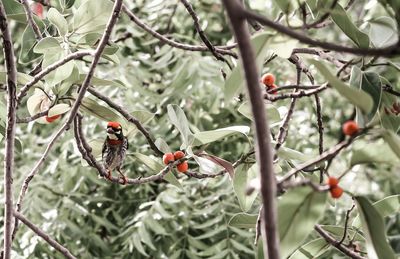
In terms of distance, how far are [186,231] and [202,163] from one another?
0.76m

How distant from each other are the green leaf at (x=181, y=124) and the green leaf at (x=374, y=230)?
33cm

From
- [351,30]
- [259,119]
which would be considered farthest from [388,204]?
[259,119]

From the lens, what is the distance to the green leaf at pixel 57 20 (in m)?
0.92

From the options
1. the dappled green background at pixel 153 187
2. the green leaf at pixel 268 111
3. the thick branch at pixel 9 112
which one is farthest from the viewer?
the dappled green background at pixel 153 187

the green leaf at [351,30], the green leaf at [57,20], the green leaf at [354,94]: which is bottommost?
the green leaf at [354,94]

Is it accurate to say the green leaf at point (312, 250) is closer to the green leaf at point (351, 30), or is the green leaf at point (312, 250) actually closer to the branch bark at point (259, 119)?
the green leaf at point (351, 30)

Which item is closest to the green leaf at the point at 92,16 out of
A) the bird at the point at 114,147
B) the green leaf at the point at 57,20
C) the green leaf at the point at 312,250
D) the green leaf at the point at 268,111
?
the green leaf at the point at 57,20

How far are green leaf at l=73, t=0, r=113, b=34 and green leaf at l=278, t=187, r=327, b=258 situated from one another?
1.60 feet

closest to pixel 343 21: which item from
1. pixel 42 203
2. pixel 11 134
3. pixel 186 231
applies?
pixel 11 134

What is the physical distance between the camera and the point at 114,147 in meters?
1.06

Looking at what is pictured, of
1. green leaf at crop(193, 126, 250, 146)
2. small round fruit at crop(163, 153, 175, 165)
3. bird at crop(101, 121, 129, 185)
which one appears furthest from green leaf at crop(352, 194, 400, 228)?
bird at crop(101, 121, 129, 185)

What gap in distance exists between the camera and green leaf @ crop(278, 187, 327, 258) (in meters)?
0.61

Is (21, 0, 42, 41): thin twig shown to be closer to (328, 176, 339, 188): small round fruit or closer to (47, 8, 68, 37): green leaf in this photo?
(47, 8, 68, 37): green leaf

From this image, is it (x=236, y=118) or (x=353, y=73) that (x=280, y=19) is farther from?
(x=236, y=118)
